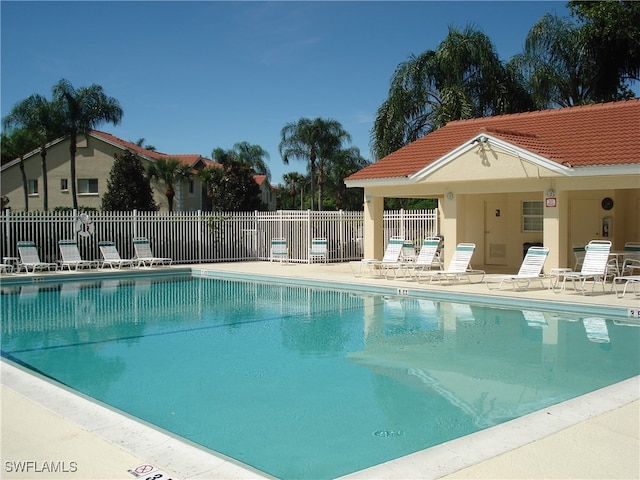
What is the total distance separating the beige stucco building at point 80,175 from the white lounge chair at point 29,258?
799 inches

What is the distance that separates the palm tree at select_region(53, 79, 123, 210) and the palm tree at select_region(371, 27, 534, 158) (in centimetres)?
1521

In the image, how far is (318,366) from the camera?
27.6 ft

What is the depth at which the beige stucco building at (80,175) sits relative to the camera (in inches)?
1581

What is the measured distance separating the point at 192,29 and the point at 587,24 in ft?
66.3

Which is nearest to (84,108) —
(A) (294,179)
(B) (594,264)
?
(B) (594,264)

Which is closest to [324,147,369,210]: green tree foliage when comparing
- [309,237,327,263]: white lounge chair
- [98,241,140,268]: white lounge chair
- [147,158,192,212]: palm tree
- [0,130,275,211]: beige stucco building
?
[147,158,192,212]: palm tree

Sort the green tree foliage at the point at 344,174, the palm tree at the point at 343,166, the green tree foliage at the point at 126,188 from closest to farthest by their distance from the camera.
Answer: the green tree foliage at the point at 126,188, the palm tree at the point at 343,166, the green tree foliage at the point at 344,174

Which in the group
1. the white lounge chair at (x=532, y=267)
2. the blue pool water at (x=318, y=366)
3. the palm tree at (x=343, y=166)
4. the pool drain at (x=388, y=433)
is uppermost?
the palm tree at (x=343, y=166)

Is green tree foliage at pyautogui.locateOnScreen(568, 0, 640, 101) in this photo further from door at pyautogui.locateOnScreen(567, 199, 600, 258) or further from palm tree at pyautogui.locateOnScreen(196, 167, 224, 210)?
palm tree at pyautogui.locateOnScreen(196, 167, 224, 210)

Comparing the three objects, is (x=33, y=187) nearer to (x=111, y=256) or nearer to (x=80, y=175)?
(x=80, y=175)

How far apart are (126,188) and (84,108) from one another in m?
5.55

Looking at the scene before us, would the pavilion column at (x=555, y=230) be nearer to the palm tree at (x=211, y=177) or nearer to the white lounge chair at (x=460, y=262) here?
the white lounge chair at (x=460, y=262)

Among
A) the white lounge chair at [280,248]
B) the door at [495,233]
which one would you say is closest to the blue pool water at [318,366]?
the door at [495,233]

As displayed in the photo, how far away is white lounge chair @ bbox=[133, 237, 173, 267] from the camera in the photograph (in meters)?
22.2
